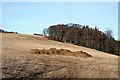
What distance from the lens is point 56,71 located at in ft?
52.6

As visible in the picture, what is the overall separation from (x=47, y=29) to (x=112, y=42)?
52.6 feet

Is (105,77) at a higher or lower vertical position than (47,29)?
lower

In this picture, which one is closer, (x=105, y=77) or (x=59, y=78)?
(x=59, y=78)

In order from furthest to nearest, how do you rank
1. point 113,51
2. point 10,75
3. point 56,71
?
1. point 113,51
2. point 56,71
3. point 10,75

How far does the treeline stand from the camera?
64812 millimetres

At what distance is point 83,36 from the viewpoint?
2687 inches

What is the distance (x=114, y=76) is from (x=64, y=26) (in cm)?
5420

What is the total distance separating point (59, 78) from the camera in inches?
572

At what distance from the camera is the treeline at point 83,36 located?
64812 mm

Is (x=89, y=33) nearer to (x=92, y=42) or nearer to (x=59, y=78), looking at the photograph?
(x=92, y=42)

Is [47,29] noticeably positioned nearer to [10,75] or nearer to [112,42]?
[112,42]

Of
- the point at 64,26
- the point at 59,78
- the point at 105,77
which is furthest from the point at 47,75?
the point at 64,26

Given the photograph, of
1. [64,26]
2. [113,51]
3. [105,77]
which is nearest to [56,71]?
[105,77]

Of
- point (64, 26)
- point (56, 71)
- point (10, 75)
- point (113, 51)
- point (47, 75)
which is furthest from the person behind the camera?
point (64, 26)
